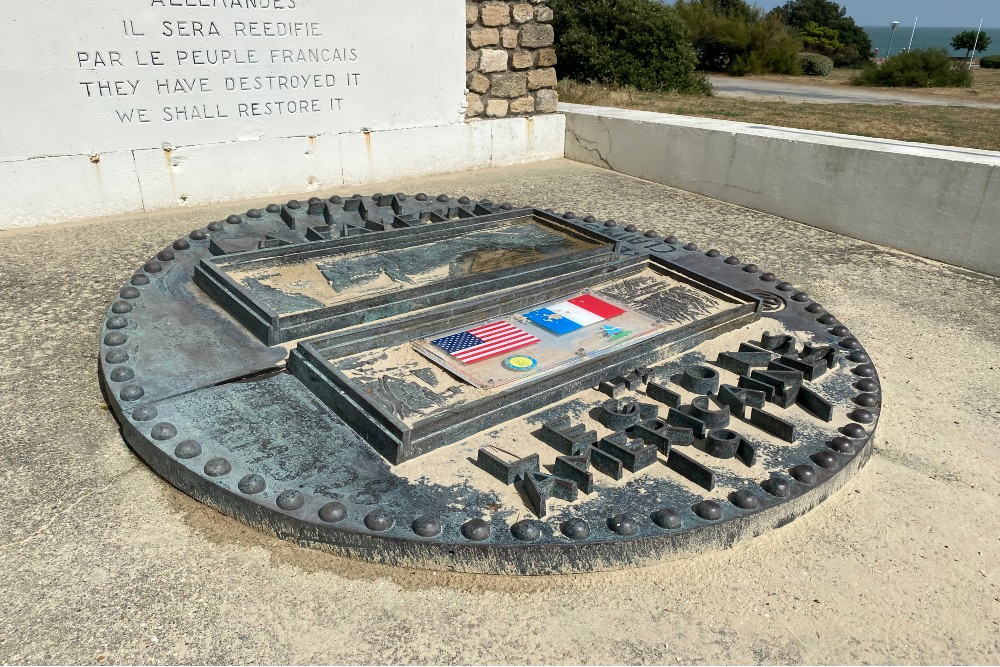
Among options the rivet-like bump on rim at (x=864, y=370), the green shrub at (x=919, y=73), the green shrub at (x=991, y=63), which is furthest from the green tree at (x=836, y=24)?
the rivet-like bump on rim at (x=864, y=370)

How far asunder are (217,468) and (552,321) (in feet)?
4.18

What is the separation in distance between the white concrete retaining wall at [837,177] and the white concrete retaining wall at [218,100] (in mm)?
1404

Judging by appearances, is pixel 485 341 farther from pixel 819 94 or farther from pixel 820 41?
pixel 820 41

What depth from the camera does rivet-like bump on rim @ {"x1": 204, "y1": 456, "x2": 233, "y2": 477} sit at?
1.98 m

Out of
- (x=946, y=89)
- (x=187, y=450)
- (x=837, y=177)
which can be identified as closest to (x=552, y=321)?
(x=187, y=450)

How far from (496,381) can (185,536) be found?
0.96 metres

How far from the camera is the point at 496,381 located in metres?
2.35

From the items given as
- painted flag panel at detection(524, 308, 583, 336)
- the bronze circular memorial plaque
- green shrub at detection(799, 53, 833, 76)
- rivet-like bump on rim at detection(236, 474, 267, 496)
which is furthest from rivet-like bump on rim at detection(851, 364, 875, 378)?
green shrub at detection(799, 53, 833, 76)

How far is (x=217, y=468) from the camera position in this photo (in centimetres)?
199

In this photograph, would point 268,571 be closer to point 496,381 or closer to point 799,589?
point 496,381

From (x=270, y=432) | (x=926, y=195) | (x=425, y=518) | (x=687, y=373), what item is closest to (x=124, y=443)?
(x=270, y=432)

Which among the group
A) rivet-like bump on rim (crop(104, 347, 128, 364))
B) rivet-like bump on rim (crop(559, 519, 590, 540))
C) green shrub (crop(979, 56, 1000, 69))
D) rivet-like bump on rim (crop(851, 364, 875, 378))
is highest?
rivet-like bump on rim (crop(104, 347, 128, 364))

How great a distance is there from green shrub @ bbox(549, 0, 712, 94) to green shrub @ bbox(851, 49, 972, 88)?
7.78 m

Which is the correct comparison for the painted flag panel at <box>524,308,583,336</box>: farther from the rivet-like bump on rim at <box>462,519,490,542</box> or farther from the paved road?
the paved road
